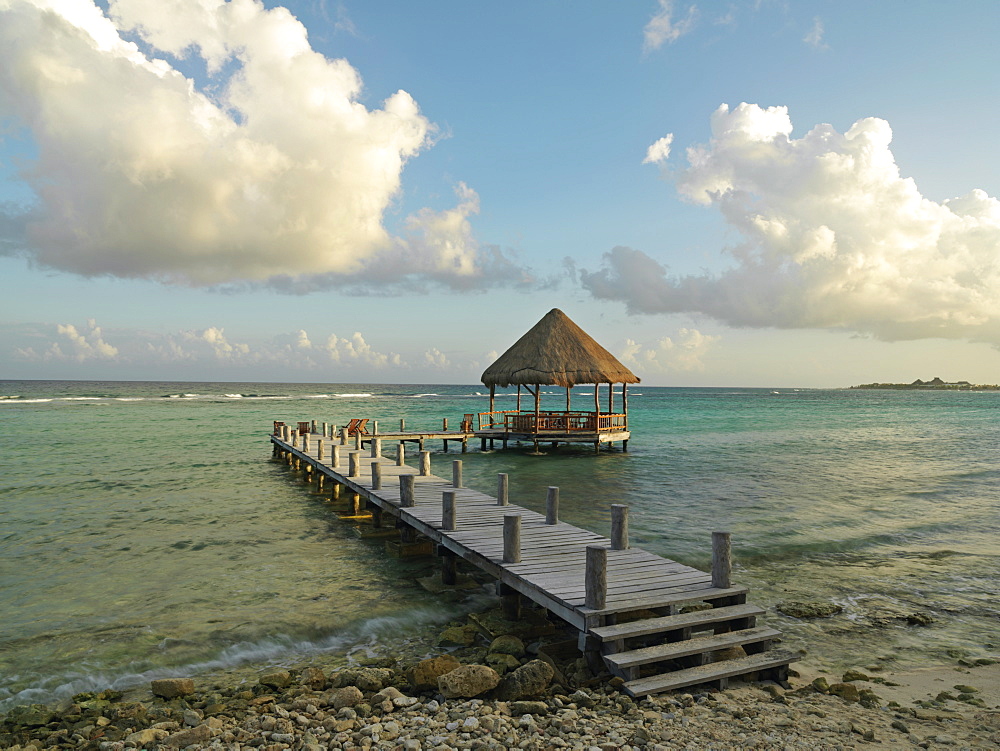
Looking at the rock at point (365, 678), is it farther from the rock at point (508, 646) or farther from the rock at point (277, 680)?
the rock at point (508, 646)

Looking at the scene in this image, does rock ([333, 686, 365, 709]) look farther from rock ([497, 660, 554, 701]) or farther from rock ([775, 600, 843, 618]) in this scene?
rock ([775, 600, 843, 618])

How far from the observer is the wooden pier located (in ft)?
20.3

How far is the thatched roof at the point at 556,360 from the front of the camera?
2602 cm

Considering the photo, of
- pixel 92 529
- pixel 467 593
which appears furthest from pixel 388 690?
pixel 92 529

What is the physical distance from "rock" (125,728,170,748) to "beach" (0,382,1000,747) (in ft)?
5.06

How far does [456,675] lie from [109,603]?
6401 millimetres

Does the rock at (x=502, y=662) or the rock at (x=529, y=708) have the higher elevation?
the rock at (x=529, y=708)

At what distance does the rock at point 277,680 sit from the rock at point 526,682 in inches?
89.4

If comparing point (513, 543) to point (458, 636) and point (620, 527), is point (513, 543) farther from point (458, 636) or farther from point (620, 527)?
point (620, 527)

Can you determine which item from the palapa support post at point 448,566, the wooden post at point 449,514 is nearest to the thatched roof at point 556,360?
the wooden post at point 449,514

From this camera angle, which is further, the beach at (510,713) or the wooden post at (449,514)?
the wooden post at (449,514)

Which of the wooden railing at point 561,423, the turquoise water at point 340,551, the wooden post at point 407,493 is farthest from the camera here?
the wooden railing at point 561,423

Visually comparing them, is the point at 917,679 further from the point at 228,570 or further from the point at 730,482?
the point at 730,482

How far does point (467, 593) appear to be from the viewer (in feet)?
31.8
